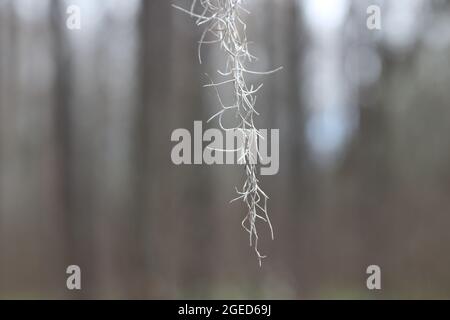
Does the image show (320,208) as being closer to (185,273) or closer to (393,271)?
(393,271)

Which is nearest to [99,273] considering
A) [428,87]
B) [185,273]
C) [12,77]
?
[185,273]
